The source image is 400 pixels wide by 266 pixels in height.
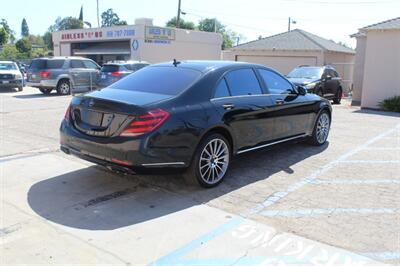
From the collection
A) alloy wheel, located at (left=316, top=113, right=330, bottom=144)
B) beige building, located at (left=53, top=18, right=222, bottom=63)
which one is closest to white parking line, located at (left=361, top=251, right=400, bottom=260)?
alloy wheel, located at (left=316, top=113, right=330, bottom=144)

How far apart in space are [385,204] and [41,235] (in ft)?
12.8

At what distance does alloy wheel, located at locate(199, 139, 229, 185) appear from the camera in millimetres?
5355

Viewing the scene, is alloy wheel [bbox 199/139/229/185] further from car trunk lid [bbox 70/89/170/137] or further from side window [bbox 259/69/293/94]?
side window [bbox 259/69/293/94]

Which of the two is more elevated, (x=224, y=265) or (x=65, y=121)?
(x=65, y=121)

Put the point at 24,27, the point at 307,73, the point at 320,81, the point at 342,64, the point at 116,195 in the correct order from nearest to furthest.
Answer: the point at 116,195
the point at 320,81
the point at 307,73
the point at 342,64
the point at 24,27

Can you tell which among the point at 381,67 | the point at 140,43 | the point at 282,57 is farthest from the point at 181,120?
the point at 140,43

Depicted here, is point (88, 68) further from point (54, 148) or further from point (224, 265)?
point (224, 265)

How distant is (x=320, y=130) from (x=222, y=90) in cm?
318

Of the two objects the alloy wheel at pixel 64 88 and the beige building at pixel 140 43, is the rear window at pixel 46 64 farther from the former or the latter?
the beige building at pixel 140 43

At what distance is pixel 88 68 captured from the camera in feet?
67.9

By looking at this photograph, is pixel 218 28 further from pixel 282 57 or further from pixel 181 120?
pixel 181 120

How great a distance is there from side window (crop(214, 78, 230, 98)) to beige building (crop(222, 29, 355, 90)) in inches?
820

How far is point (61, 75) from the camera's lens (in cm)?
1939

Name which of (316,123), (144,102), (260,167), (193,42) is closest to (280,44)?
(193,42)
